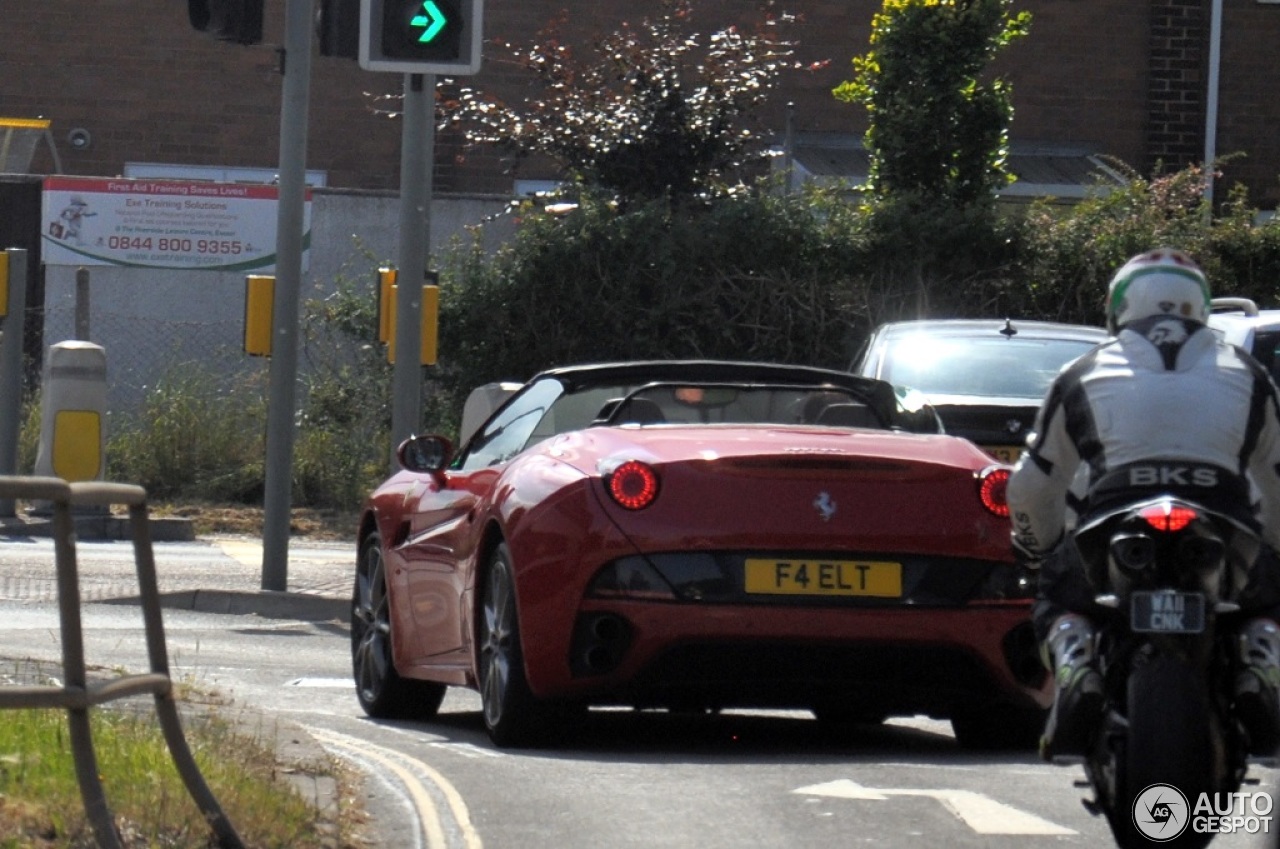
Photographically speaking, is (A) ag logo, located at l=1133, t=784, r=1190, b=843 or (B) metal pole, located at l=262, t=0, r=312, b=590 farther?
(B) metal pole, located at l=262, t=0, r=312, b=590

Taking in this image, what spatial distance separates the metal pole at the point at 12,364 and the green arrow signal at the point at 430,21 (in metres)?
5.32

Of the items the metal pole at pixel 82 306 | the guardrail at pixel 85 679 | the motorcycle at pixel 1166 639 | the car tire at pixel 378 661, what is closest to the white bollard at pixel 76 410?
the metal pole at pixel 82 306

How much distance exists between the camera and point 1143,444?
5219mm

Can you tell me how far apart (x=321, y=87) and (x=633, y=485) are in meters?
22.2

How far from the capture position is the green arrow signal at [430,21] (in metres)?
12.7

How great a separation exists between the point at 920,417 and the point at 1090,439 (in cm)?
400

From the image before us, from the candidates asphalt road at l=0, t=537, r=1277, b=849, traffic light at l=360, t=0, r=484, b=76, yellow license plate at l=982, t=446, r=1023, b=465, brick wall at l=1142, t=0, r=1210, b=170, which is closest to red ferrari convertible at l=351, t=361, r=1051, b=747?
asphalt road at l=0, t=537, r=1277, b=849

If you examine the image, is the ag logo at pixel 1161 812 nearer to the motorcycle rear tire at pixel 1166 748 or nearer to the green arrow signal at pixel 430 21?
the motorcycle rear tire at pixel 1166 748

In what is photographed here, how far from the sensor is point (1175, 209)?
19.8 m

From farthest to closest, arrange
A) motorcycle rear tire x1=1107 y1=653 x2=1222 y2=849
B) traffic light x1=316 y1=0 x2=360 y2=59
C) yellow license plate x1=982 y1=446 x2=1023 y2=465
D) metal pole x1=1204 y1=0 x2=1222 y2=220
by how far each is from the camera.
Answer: metal pole x1=1204 y1=0 x2=1222 y2=220 → traffic light x1=316 y1=0 x2=360 y2=59 → yellow license plate x1=982 y1=446 x2=1023 y2=465 → motorcycle rear tire x1=1107 y1=653 x2=1222 y2=849

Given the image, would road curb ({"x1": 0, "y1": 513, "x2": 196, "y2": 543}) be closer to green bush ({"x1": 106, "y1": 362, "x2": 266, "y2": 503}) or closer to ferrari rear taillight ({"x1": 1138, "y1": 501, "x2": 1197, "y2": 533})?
green bush ({"x1": 106, "y1": 362, "x2": 266, "y2": 503})

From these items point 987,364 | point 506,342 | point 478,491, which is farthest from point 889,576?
point 506,342

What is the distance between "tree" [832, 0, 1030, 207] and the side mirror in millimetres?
12051

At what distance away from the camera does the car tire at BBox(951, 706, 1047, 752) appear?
777 cm
